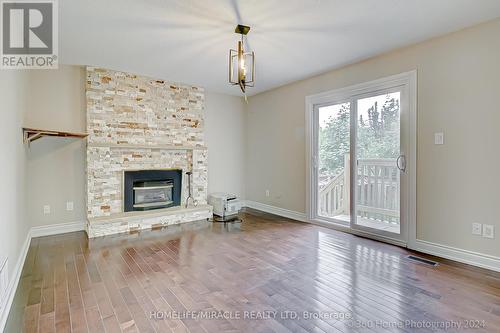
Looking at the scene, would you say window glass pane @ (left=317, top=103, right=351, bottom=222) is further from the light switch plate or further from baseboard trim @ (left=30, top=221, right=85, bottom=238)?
baseboard trim @ (left=30, top=221, right=85, bottom=238)

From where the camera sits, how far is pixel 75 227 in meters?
4.06

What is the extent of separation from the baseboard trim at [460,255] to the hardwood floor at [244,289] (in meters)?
0.14

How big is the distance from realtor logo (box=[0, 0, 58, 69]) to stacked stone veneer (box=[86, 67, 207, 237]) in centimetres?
91

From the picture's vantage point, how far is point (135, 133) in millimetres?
4430

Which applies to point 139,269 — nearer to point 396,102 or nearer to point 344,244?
point 344,244

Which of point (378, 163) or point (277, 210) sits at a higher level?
point (378, 163)

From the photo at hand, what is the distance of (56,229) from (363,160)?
457 centimetres

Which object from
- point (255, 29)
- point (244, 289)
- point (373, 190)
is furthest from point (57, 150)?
point (373, 190)

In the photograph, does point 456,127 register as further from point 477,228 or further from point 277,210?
point 277,210

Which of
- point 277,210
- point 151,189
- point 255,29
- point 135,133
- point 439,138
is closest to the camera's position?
point 255,29

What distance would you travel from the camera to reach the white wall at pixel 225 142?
5562 mm

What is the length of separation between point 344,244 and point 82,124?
418 centimetres

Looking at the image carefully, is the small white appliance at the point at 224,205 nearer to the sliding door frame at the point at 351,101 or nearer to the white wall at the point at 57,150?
the sliding door frame at the point at 351,101

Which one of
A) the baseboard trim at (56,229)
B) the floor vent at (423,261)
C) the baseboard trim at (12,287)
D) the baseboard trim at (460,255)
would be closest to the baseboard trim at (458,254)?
the baseboard trim at (460,255)
